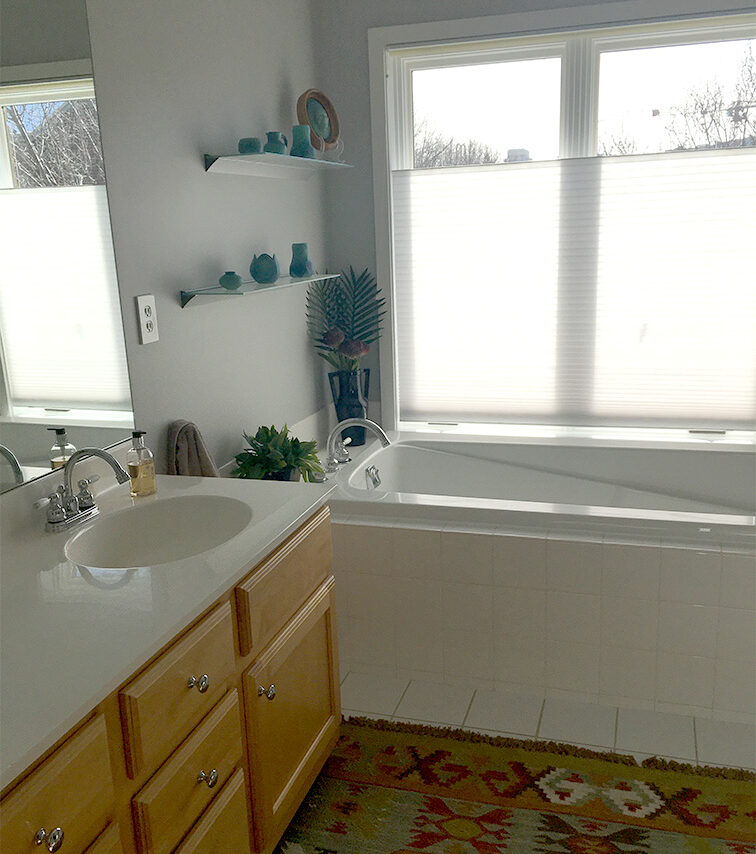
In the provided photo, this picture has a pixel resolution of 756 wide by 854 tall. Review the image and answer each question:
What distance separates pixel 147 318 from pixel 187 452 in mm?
392

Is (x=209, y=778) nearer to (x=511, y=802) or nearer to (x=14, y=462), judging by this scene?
(x=14, y=462)

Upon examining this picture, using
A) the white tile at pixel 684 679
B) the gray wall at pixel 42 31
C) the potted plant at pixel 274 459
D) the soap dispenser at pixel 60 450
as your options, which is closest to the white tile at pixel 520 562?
the white tile at pixel 684 679

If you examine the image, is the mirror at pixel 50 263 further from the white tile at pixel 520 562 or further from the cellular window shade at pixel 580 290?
the cellular window shade at pixel 580 290

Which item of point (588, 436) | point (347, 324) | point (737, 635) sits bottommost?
point (737, 635)

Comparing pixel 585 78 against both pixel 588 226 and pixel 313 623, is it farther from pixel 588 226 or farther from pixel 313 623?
pixel 313 623

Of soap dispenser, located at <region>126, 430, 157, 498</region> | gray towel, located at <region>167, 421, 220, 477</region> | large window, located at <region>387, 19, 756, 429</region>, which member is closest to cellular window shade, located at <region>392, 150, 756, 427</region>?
large window, located at <region>387, 19, 756, 429</region>

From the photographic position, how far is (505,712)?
241cm

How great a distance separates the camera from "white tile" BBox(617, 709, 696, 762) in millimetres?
2207

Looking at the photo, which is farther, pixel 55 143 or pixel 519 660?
pixel 519 660

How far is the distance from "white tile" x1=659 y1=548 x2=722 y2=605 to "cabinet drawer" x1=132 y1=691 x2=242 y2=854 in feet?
4.31

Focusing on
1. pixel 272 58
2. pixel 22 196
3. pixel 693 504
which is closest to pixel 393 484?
pixel 693 504

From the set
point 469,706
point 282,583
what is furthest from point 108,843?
point 469,706

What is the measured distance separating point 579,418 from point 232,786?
2353 millimetres

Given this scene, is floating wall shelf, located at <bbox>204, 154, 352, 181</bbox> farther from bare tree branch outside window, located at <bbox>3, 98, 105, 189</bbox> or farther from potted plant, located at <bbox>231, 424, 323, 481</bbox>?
potted plant, located at <bbox>231, 424, 323, 481</bbox>
